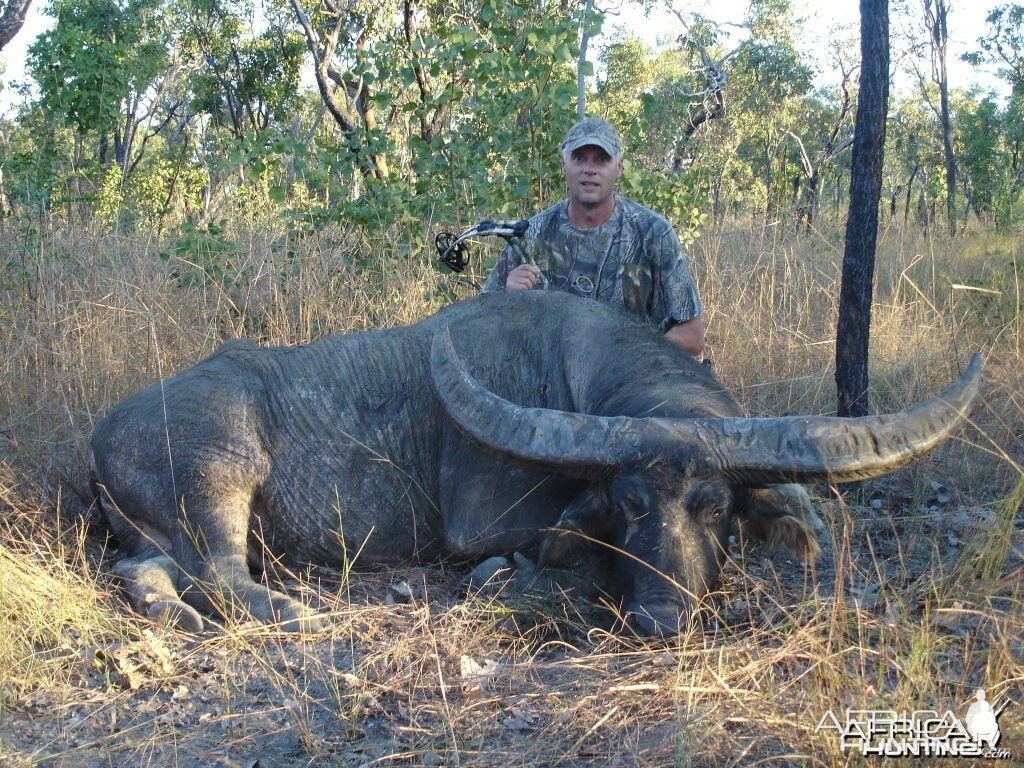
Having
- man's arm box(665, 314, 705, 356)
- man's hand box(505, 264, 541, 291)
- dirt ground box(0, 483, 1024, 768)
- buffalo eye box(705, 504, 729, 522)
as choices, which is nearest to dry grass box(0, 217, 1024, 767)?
dirt ground box(0, 483, 1024, 768)

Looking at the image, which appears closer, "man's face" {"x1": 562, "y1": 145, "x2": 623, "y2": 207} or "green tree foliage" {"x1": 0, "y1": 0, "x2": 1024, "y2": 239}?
"man's face" {"x1": 562, "y1": 145, "x2": 623, "y2": 207}

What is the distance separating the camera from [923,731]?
7.82ft

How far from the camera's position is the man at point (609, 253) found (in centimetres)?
532

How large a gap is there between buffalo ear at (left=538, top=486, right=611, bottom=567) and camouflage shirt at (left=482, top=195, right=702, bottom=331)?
6.71 feet

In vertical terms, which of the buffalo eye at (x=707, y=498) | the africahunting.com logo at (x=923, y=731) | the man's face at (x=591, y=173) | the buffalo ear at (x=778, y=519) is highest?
the man's face at (x=591, y=173)

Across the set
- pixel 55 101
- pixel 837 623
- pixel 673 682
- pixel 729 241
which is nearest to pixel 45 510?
pixel 673 682

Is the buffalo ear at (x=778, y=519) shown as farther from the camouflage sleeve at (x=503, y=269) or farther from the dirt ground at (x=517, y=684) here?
the camouflage sleeve at (x=503, y=269)

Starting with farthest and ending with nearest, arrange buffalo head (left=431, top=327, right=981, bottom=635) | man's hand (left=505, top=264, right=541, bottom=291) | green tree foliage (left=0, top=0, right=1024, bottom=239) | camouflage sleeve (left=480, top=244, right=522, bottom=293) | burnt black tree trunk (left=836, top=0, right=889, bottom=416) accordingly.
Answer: green tree foliage (left=0, top=0, right=1024, bottom=239)
camouflage sleeve (left=480, top=244, right=522, bottom=293)
man's hand (left=505, top=264, right=541, bottom=291)
burnt black tree trunk (left=836, top=0, right=889, bottom=416)
buffalo head (left=431, top=327, right=981, bottom=635)

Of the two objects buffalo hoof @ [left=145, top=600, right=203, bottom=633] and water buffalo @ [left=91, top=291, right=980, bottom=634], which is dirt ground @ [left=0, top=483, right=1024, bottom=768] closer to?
buffalo hoof @ [left=145, top=600, right=203, bottom=633]

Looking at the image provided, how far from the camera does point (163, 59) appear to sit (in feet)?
67.4

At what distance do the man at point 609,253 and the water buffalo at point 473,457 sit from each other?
94 cm

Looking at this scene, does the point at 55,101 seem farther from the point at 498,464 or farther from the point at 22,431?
the point at 498,464

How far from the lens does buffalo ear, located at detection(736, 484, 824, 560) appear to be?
140 inches

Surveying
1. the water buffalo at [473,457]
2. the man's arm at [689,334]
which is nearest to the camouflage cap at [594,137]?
the man's arm at [689,334]
